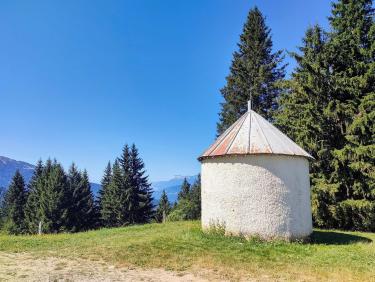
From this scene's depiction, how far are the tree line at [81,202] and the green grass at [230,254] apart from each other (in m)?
37.5

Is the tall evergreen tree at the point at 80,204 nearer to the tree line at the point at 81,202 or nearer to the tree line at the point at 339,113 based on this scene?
the tree line at the point at 81,202

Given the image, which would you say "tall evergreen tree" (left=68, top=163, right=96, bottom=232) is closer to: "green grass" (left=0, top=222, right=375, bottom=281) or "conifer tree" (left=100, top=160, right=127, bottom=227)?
"conifer tree" (left=100, top=160, right=127, bottom=227)

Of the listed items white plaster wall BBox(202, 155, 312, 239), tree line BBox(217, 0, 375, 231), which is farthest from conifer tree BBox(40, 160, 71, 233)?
white plaster wall BBox(202, 155, 312, 239)

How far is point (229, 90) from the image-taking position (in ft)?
118

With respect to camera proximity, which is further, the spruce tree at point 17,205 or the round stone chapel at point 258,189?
the spruce tree at point 17,205

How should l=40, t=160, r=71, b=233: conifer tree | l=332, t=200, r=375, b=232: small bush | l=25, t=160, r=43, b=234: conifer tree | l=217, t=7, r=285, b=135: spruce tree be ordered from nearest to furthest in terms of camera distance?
l=332, t=200, r=375, b=232: small bush, l=217, t=7, r=285, b=135: spruce tree, l=40, t=160, r=71, b=233: conifer tree, l=25, t=160, r=43, b=234: conifer tree

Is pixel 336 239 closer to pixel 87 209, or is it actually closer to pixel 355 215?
pixel 355 215

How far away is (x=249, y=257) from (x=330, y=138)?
14.1 metres

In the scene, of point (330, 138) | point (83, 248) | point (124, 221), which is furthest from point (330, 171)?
point (124, 221)

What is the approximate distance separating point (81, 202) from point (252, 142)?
150ft

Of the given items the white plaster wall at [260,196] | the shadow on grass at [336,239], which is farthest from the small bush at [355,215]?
the white plaster wall at [260,196]

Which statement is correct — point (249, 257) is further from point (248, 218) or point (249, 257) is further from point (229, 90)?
point (229, 90)

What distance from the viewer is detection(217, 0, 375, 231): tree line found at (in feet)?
70.1

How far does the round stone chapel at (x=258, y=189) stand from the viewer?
14719 mm
